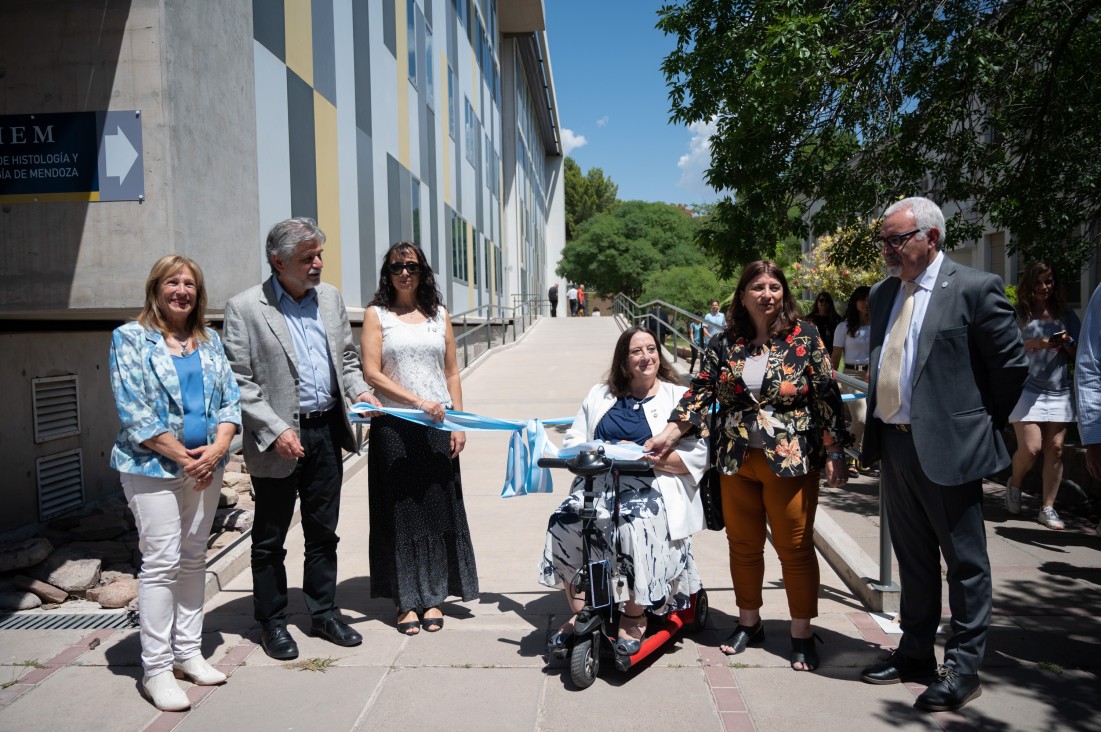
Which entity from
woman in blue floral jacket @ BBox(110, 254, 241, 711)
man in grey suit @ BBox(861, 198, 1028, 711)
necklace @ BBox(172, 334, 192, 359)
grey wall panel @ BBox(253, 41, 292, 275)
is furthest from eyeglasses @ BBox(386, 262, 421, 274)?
grey wall panel @ BBox(253, 41, 292, 275)

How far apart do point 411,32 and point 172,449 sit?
13721 mm

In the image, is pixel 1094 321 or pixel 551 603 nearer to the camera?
pixel 1094 321

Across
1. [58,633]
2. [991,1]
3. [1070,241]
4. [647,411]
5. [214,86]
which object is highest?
[991,1]

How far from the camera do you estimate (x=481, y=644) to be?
418 cm

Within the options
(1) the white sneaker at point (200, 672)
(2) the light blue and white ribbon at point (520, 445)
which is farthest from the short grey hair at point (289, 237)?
(1) the white sneaker at point (200, 672)

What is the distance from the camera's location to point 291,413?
4039 mm

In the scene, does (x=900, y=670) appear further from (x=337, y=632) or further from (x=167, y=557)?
(x=167, y=557)

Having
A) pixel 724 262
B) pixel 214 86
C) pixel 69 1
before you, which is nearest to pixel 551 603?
pixel 214 86

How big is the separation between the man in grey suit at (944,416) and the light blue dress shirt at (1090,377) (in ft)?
1.07

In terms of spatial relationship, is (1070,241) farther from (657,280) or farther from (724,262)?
(657,280)

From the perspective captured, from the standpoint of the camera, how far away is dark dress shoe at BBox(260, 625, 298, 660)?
13.1 feet

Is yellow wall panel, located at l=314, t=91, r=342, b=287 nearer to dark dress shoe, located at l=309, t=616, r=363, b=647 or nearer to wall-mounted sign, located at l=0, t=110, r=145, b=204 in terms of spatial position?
wall-mounted sign, located at l=0, t=110, r=145, b=204

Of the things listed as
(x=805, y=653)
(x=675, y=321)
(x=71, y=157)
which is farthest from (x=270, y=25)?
(x=805, y=653)

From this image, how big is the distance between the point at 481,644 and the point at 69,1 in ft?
14.9
